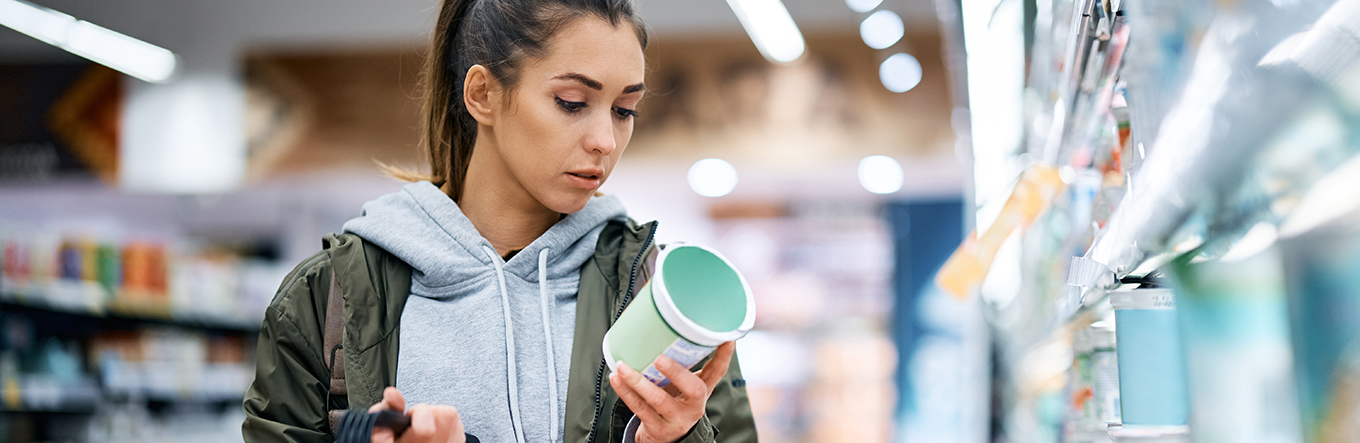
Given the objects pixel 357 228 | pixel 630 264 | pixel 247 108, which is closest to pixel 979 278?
pixel 630 264

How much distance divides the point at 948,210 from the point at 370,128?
3.90 meters

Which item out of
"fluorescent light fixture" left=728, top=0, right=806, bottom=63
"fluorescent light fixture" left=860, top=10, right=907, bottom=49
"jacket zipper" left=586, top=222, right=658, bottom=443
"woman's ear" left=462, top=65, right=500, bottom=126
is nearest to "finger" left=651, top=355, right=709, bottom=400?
"jacket zipper" left=586, top=222, right=658, bottom=443

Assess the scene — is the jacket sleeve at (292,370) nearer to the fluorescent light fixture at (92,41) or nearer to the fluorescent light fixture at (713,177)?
the fluorescent light fixture at (713,177)

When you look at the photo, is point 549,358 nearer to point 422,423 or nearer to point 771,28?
point 422,423

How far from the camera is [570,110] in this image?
1260mm

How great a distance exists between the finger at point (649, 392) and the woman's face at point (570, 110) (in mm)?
344

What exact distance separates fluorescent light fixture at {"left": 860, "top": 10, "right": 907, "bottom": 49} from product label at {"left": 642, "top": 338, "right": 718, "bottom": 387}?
16.7 feet

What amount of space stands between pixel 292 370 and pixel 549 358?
321 mm

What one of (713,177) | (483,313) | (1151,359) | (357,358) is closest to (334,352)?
(357,358)

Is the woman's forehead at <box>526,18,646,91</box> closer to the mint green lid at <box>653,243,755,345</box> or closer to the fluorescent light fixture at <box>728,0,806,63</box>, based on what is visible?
the mint green lid at <box>653,243,755,345</box>

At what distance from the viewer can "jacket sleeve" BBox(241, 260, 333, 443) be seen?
118 centimetres

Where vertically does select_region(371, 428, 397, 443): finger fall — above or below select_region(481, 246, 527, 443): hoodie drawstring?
below

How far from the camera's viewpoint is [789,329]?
6473 mm

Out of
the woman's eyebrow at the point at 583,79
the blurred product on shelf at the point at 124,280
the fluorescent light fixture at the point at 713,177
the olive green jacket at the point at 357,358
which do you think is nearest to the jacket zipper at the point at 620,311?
the olive green jacket at the point at 357,358
